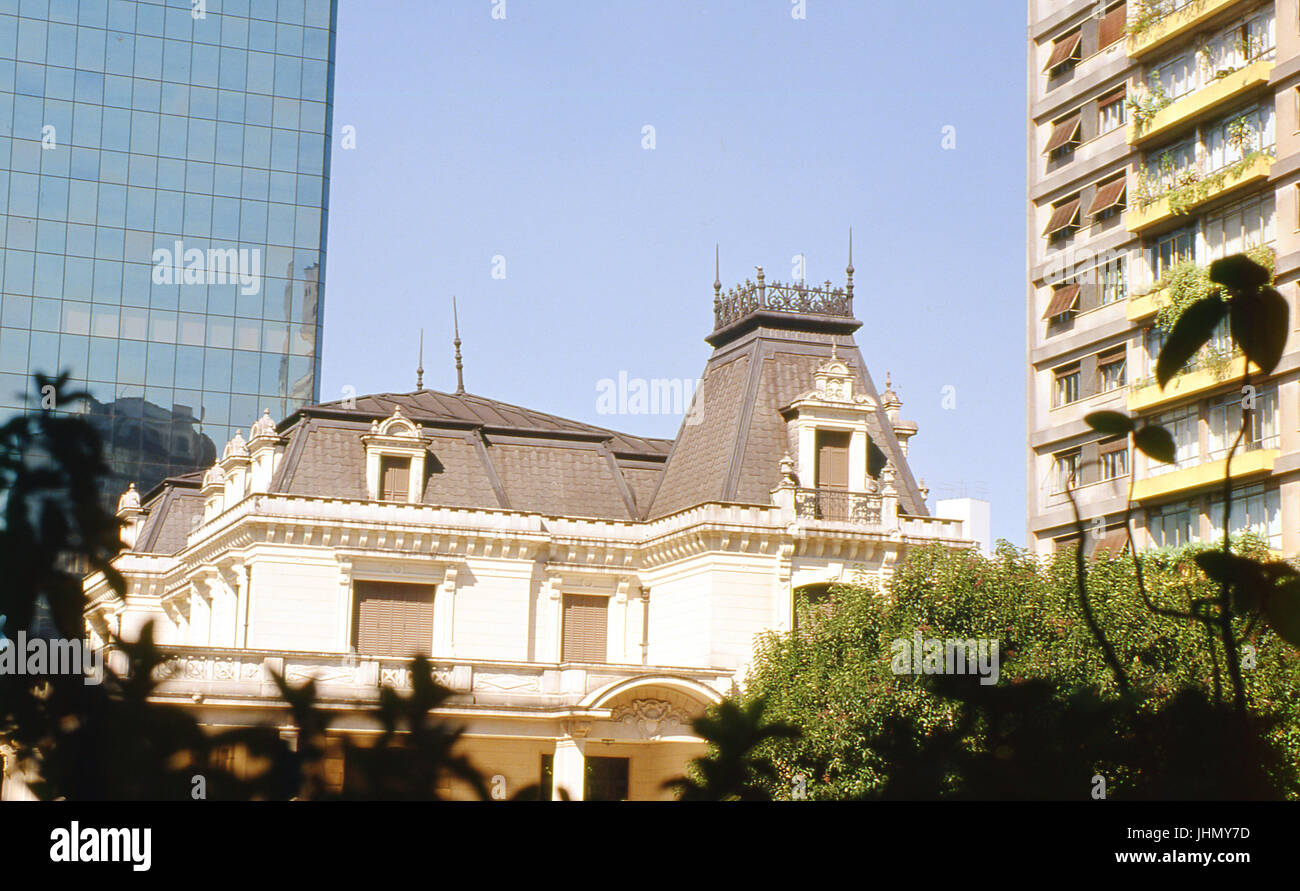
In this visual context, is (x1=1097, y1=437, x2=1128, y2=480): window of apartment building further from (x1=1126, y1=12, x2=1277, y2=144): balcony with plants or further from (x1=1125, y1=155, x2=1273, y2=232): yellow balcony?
(x1=1126, y1=12, x2=1277, y2=144): balcony with plants

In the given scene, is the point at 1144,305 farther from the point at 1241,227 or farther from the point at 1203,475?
the point at 1203,475

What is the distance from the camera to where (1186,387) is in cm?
4328

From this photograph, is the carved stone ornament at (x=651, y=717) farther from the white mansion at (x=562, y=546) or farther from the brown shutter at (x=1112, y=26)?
the brown shutter at (x=1112, y=26)

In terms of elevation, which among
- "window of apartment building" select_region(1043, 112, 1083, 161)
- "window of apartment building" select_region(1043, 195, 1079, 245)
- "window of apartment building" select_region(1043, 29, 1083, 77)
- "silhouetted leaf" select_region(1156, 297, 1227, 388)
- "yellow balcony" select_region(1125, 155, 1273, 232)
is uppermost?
"window of apartment building" select_region(1043, 29, 1083, 77)

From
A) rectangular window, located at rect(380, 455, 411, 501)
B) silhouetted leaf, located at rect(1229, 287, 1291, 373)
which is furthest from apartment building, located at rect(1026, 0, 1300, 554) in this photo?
silhouetted leaf, located at rect(1229, 287, 1291, 373)

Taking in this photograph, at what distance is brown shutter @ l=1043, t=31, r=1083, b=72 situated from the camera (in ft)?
159

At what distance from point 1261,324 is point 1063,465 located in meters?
44.8

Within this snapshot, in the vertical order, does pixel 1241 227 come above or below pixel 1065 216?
below

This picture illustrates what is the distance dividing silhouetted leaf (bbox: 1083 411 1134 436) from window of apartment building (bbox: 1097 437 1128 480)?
42188 mm

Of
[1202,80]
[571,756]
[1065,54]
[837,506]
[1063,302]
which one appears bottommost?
[571,756]

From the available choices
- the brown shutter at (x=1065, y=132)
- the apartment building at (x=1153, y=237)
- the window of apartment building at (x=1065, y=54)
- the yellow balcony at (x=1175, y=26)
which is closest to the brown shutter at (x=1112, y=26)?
the apartment building at (x=1153, y=237)

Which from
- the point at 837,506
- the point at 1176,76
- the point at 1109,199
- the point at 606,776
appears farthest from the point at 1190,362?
the point at 606,776

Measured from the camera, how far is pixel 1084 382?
4769cm
